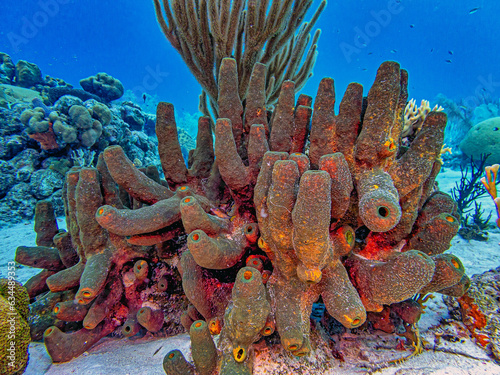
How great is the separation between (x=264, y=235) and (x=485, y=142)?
14.3 m

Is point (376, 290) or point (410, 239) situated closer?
point (376, 290)

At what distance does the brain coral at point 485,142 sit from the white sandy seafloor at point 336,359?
11.8 metres

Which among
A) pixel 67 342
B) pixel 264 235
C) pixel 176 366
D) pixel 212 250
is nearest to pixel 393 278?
pixel 264 235

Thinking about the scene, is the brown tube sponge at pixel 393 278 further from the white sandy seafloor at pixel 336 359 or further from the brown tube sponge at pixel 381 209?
the white sandy seafloor at pixel 336 359

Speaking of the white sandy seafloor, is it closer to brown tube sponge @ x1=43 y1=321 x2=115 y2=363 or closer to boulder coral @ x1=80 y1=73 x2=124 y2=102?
brown tube sponge @ x1=43 y1=321 x2=115 y2=363

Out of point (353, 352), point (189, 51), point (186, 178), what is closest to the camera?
point (353, 352)

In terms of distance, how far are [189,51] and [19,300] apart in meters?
3.63

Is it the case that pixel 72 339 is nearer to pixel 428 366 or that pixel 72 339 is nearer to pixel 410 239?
pixel 428 366

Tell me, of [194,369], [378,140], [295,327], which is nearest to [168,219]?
[194,369]

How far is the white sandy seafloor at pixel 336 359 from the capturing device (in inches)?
60.7

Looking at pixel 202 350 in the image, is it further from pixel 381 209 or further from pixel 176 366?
pixel 381 209

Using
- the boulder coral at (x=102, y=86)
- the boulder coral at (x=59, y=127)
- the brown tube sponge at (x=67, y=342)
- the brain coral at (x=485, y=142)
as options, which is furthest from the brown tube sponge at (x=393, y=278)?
the boulder coral at (x=102, y=86)

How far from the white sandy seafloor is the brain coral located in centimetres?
1183

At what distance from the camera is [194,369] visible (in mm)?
1486
